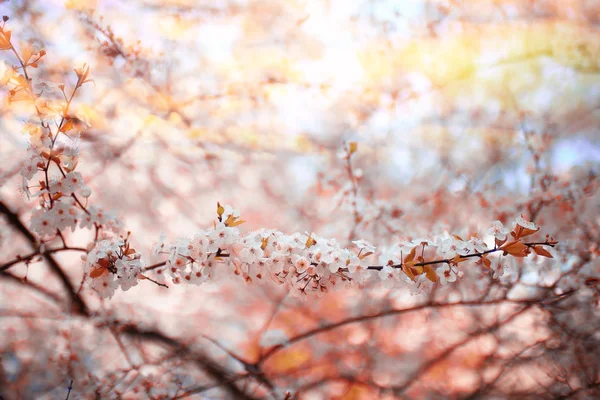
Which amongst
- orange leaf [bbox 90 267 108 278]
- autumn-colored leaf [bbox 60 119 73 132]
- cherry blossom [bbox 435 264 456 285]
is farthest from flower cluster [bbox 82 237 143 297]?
cherry blossom [bbox 435 264 456 285]

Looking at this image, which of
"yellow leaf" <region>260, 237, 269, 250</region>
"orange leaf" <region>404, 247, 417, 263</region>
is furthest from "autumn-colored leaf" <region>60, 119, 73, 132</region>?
"orange leaf" <region>404, 247, 417, 263</region>

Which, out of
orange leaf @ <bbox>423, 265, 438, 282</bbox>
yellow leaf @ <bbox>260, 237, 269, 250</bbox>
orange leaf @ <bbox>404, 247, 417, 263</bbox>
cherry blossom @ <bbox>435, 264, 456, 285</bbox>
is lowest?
orange leaf @ <bbox>423, 265, 438, 282</bbox>

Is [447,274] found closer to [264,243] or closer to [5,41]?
[264,243]

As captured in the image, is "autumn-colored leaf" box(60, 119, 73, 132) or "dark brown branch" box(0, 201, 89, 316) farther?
"dark brown branch" box(0, 201, 89, 316)

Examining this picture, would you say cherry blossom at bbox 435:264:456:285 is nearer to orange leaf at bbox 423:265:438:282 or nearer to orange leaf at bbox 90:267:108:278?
orange leaf at bbox 423:265:438:282

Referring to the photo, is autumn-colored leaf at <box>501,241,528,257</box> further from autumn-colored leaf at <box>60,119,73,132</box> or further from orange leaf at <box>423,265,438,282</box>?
autumn-colored leaf at <box>60,119,73,132</box>

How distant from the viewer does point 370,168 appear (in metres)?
1.36

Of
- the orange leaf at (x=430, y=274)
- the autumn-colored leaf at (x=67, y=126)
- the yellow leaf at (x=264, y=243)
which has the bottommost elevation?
the orange leaf at (x=430, y=274)

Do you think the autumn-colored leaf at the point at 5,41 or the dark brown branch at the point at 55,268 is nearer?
the autumn-colored leaf at the point at 5,41

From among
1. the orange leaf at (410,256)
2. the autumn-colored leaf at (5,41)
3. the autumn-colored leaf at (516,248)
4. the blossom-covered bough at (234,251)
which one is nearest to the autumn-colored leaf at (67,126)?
the blossom-covered bough at (234,251)

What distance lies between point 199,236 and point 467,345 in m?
0.92

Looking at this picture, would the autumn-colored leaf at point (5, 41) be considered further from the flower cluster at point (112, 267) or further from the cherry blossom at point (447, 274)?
the cherry blossom at point (447, 274)

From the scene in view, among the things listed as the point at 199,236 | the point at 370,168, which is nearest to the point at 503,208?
the point at 370,168

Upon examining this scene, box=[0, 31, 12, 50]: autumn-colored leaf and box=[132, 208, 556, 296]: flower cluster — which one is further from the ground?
box=[0, 31, 12, 50]: autumn-colored leaf
